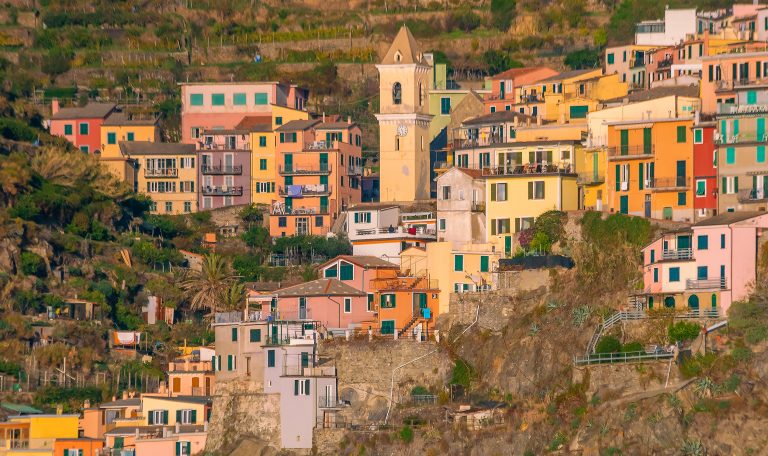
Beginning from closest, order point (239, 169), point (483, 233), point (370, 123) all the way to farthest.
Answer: point (483, 233) → point (239, 169) → point (370, 123)

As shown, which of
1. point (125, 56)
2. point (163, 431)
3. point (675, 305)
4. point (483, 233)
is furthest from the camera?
point (125, 56)

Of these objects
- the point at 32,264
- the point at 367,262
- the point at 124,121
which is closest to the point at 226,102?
the point at 124,121

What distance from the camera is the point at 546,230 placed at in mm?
100562

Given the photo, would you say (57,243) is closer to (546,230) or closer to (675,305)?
(546,230)

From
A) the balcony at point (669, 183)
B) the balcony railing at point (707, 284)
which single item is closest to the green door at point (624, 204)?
the balcony at point (669, 183)

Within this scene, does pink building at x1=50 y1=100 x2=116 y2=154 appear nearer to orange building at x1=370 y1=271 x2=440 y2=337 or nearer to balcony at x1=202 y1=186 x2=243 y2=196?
balcony at x1=202 y1=186 x2=243 y2=196

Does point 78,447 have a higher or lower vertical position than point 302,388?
lower

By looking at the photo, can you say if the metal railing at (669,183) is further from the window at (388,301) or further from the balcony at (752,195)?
the window at (388,301)

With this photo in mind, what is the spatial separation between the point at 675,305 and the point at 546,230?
10053 mm

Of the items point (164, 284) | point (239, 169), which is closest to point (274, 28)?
point (239, 169)

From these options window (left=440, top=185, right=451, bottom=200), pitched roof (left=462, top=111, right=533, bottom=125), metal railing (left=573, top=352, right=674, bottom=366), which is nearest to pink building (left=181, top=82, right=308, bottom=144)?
pitched roof (left=462, top=111, right=533, bottom=125)

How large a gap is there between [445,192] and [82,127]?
3056cm

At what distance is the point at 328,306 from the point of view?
103 m

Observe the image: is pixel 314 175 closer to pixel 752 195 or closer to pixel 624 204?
pixel 624 204
